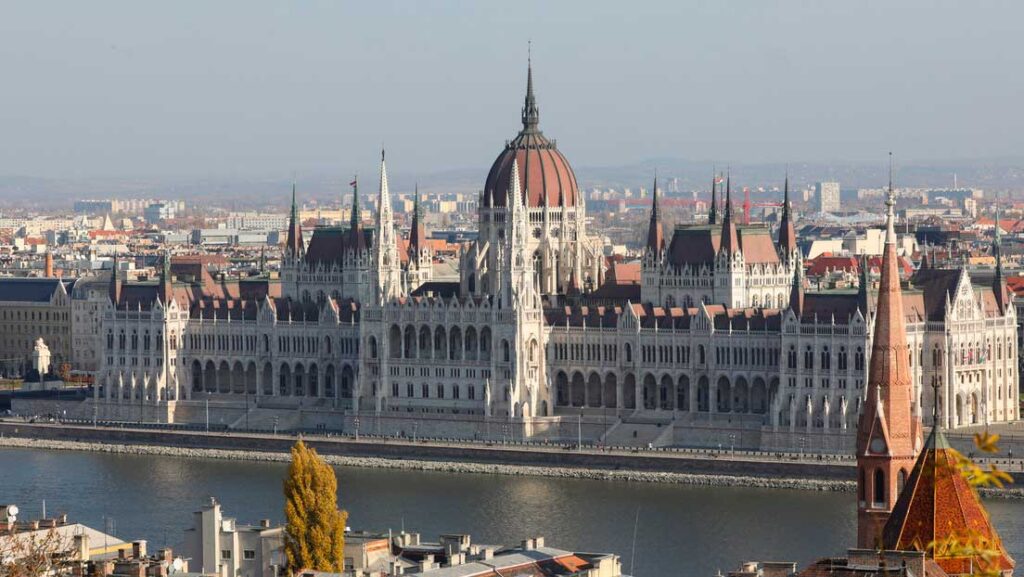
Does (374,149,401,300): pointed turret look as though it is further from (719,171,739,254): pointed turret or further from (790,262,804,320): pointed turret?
(790,262,804,320): pointed turret

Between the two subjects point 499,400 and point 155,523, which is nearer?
point 155,523

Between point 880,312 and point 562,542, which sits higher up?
point 880,312

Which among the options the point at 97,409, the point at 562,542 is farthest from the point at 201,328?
the point at 562,542

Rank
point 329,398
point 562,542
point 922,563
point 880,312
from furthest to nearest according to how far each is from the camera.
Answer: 1. point 329,398
2. point 562,542
3. point 880,312
4. point 922,563

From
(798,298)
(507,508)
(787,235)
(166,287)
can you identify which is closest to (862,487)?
(507,508)

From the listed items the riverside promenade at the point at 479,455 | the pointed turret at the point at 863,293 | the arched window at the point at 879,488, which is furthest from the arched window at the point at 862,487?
the pointed turret at the point at 863,293

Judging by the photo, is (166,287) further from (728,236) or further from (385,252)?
(728,236)

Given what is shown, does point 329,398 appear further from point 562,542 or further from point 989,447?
point 989,447
